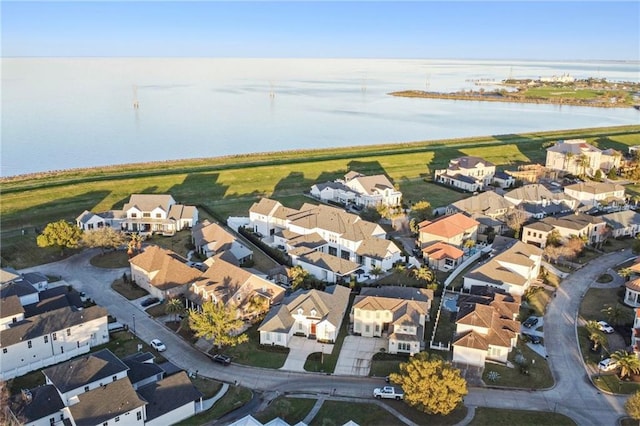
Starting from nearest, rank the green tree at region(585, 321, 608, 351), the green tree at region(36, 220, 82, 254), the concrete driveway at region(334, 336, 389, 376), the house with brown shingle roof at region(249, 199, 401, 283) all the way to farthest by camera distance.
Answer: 1. the concrete driveway at region(334, 336, 389, 376)
2. the green tree at region(585, 321, 608, 351)
3. the house with brown shingle roof at region(249, 199, 401, 283)
4. the green tree at region(36, 220, 82, 254)

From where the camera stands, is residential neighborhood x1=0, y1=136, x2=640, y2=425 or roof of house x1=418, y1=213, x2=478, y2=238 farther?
roof of house x1=418, y1=213, x2=478, y2=238

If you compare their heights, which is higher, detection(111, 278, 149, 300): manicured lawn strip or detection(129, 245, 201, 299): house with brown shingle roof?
detection(129, 245, 201, 299): house with brown shingle roof

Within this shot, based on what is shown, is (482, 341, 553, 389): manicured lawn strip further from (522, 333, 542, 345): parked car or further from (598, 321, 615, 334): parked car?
(598, 321, 615, 334): parked car

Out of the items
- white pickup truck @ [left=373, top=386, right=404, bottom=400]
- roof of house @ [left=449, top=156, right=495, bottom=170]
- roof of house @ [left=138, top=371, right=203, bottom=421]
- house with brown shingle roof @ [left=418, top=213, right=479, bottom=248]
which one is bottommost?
white pickup truck @ [left=373, top=386, right=404, bottom=400]

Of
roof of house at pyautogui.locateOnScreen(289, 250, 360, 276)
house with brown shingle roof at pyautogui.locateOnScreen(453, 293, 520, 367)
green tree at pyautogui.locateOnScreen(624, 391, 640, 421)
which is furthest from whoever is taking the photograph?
roof of house at pyautogui.locateOnScreen(289, 250, 360, 276)

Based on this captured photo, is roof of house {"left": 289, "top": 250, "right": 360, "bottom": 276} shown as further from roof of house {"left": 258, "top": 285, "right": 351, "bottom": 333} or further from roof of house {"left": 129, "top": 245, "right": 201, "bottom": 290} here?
roof of house {"left": 129, "top": 245, "right": 201, "bottom": 290}

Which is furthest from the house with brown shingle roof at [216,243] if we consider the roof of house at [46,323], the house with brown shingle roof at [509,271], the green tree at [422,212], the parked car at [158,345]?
the green tree at [422,212]

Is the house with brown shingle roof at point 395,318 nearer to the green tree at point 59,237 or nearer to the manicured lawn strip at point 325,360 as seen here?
the manicured lawn strip at point 325,360

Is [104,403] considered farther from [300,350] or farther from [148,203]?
[148,203]

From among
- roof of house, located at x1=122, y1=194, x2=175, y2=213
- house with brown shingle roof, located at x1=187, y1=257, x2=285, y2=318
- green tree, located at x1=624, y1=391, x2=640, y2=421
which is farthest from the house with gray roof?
roof of house, located at x1=122, y1=194, x2=175, y2=213
